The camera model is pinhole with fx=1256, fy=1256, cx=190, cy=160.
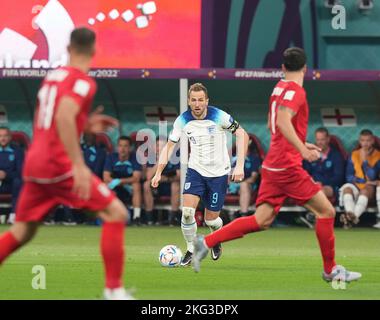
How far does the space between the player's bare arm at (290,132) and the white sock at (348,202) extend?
9.51 metres

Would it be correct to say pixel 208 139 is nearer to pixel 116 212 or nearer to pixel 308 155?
pixel 308 155

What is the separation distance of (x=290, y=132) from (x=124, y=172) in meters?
10.4

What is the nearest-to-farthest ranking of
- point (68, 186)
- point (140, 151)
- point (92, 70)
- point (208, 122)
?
point (68, 186) < point (208, 122) < point (92, 70) < point (140, 151)

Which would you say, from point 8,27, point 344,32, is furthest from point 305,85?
point 8,27

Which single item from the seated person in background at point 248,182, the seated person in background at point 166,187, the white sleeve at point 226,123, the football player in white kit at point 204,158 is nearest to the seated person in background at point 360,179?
the seated person in background at point 248,182

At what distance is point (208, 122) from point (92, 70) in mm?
6071

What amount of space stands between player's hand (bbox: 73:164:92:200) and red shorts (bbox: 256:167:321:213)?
3046 millimetres

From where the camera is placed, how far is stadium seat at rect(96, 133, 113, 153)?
21.5 meters

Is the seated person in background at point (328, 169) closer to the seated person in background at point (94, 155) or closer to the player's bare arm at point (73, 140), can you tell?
the seated person in background at point (94, 155)

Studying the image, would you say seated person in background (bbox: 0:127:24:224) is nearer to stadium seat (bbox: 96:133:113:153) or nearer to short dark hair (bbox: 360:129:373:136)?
stadium seat (bbox: 96:133:113:153)

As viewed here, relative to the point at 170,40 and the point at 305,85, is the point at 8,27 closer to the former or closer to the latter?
the point at 170,40

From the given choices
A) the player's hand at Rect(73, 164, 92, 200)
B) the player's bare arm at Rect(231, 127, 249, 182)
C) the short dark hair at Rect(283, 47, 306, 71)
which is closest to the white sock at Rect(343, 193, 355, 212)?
the player's bare arm at Rect(231, 127, 249, 182)

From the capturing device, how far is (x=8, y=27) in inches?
783

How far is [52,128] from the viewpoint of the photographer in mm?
8383
